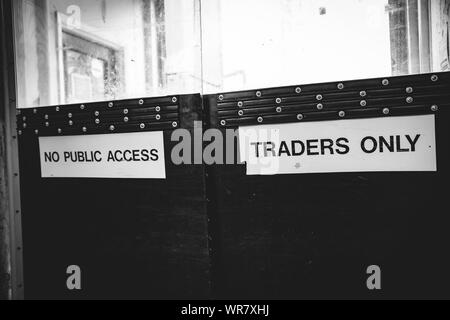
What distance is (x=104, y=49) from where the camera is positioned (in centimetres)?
165

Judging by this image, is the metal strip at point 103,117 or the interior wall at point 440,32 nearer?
the interior wall at point 440,32

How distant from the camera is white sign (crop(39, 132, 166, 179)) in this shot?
1.58 metres

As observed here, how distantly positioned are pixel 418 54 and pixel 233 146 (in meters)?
0.77

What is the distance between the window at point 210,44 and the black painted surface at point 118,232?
215 mm

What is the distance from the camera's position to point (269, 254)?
1480mm

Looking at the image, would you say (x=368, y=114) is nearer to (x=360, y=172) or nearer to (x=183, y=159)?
(x=360, y=172)

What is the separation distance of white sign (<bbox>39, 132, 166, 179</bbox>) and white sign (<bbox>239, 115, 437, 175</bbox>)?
1.32 feet

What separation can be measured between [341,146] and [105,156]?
1.05 meters

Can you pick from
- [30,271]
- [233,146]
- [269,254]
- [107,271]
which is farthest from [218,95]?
[30,271]

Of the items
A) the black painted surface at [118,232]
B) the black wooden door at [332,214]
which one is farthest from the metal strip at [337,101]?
the black painted surface at [118,232]

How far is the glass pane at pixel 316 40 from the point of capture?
1.29 meters

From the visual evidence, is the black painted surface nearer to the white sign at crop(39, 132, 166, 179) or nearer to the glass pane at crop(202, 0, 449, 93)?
the white sign at crop(39, 132, 166, 179)

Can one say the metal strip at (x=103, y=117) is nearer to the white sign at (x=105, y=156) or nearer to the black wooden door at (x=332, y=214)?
the white sign at (x=105, y=156)

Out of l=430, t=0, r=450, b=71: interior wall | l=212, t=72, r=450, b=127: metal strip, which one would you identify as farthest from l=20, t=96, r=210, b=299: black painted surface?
l=430, t=0, r=450, b=71: interior wall
